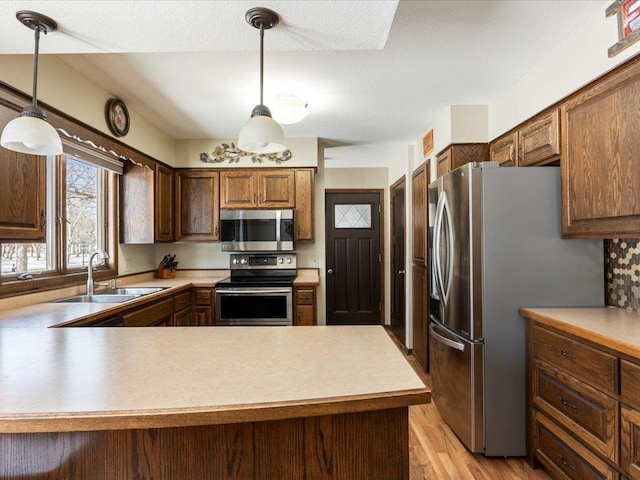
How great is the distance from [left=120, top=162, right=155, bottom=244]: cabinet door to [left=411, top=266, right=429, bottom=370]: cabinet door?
2.61m

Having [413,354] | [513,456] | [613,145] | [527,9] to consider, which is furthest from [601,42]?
[413,354]

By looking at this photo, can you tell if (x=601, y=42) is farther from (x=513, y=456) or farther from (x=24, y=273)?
(x=24, y=273)

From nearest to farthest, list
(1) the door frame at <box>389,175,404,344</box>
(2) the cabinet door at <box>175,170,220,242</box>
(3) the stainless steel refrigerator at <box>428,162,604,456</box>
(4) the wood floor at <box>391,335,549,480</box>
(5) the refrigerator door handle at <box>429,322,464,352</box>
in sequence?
(4) the wood floor at <box>391,335,549,480</box> < (3) the stainless steel refrigerator at <box>428,162,604,456</box> < (5) the refrigerator door handle at <box>429,322,464,352</box> < (2) the cabinet door at <box>175,170,220,242</box> < (1) the door frame at <box>389,175,404,344</box>

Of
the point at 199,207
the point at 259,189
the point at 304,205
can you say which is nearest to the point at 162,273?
the point at 199,207

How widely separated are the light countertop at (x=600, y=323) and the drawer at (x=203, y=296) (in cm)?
266

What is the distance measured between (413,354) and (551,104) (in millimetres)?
2914

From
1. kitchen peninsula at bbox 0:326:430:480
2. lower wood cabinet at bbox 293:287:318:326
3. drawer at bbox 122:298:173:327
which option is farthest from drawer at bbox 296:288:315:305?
kitchen peninsula at bbox 0:326:430:480

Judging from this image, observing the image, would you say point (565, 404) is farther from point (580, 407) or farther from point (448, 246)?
point (448, 246)

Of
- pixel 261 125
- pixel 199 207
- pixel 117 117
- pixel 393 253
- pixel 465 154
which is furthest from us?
pixel 393 253

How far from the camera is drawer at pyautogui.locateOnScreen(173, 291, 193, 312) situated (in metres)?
3.14

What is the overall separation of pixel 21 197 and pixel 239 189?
87.5 inches

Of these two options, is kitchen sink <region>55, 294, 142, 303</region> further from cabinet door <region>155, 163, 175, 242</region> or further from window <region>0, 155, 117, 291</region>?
cabinet door <region>155, 163, 175, 242</region>

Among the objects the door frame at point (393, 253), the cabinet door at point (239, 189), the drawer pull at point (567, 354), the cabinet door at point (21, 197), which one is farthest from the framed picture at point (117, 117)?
the drawer pull at point (567, 354)

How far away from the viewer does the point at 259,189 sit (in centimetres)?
387
